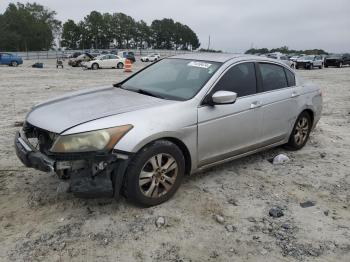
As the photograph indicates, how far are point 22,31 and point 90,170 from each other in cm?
11638

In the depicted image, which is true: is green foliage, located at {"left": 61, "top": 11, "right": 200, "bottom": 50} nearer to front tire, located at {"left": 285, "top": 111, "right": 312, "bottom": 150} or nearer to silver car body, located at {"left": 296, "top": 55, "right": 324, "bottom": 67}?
silver car body, located at {"left": 296, "top": 55, "right": 324, "bottom": 67}

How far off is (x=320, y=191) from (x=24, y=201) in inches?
135

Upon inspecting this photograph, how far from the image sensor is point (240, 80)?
4.97 m

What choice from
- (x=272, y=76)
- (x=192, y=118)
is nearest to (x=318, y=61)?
(x=272, y=76)

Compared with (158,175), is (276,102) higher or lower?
higher

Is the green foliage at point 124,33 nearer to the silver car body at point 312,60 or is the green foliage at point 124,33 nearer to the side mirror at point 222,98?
the silver car body at point 312,60

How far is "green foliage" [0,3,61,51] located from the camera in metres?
105

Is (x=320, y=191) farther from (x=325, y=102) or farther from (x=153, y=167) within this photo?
(x=325, y=102)

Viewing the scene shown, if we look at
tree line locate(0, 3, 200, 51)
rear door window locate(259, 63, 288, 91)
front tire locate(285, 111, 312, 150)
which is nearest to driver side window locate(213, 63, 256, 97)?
rear door window locate(259, 63, 288, 91)

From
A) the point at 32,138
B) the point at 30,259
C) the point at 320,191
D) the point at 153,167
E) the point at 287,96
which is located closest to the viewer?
the point at 30,259

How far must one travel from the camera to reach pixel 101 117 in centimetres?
375

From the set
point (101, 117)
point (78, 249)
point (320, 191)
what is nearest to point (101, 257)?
point (78, 249)

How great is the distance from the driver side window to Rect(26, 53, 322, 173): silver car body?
7 cm

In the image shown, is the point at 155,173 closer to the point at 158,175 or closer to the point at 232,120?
the point at 158,175
